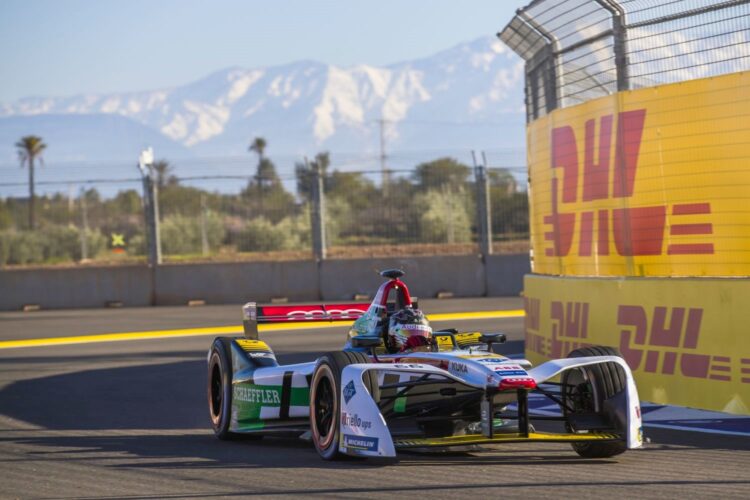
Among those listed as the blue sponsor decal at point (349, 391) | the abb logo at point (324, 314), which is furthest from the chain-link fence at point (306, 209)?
the blue sponsor decal at point (349, 391)

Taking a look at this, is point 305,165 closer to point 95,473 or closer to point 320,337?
point 320,337

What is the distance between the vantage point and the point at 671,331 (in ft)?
37.0

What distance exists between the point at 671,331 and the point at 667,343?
12 centimetres

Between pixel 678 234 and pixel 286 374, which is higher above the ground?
pixel 678 234

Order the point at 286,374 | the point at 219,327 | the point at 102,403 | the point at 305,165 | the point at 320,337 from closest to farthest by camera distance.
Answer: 1. the point at 286,374
2. the point at 102,403
3. the point at 320,337
4. the point at 219,327
5. the point at 305,165

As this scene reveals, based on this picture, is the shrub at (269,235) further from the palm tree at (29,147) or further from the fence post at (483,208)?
the palm tree at (29,147)

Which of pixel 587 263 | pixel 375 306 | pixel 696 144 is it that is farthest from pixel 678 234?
pixel 375 306

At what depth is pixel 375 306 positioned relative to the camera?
10.4 metres

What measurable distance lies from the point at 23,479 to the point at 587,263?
6.42 m

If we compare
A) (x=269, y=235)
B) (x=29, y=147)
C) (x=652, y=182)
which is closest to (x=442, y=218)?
(x=269, y=235)

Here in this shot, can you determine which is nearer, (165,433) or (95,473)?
(95,473)

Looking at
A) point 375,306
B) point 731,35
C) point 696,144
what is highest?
point 731,35

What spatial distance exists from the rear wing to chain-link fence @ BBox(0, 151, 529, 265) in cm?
1644

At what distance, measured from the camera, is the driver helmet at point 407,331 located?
9836 mm
